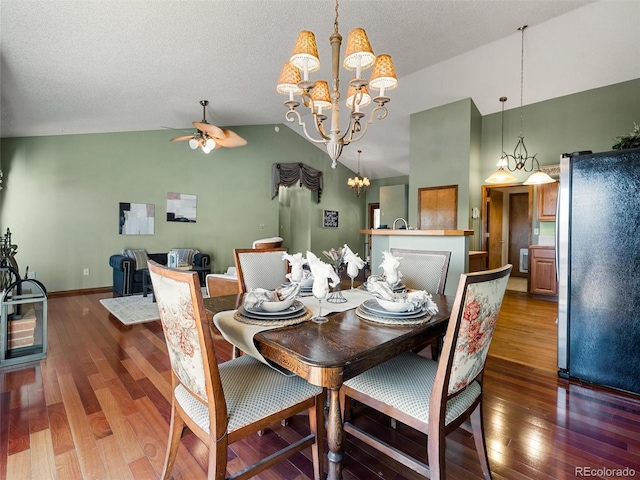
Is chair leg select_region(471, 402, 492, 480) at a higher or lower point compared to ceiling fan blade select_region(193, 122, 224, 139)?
lower

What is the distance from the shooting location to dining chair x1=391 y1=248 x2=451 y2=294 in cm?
215

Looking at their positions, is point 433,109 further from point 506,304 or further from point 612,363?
point 612,363

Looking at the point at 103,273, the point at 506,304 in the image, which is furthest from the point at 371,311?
the point at 103,273

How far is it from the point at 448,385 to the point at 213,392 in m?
0.81

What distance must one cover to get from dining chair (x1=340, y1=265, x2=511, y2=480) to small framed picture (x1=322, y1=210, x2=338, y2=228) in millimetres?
7029

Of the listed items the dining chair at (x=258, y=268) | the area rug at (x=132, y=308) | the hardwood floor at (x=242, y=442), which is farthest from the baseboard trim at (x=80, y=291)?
the dining chair at (x=258, y=268)

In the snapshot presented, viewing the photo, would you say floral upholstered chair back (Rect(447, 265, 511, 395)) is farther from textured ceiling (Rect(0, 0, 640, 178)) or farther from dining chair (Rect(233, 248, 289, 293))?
textured ceiling (Rect(0, 0, 640, 178))

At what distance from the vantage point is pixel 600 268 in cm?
219

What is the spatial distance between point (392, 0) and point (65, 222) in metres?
5.71

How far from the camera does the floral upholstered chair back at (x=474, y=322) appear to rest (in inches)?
→ 41.7

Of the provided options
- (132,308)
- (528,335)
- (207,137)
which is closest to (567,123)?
(528,335)

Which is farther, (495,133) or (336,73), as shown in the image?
(495,133)

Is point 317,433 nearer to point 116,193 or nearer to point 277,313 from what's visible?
point 277,313

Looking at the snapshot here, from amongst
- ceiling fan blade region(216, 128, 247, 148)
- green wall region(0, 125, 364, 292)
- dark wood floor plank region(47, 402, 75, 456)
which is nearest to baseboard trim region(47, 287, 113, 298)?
green wall region(0, 125, 364, 292)
